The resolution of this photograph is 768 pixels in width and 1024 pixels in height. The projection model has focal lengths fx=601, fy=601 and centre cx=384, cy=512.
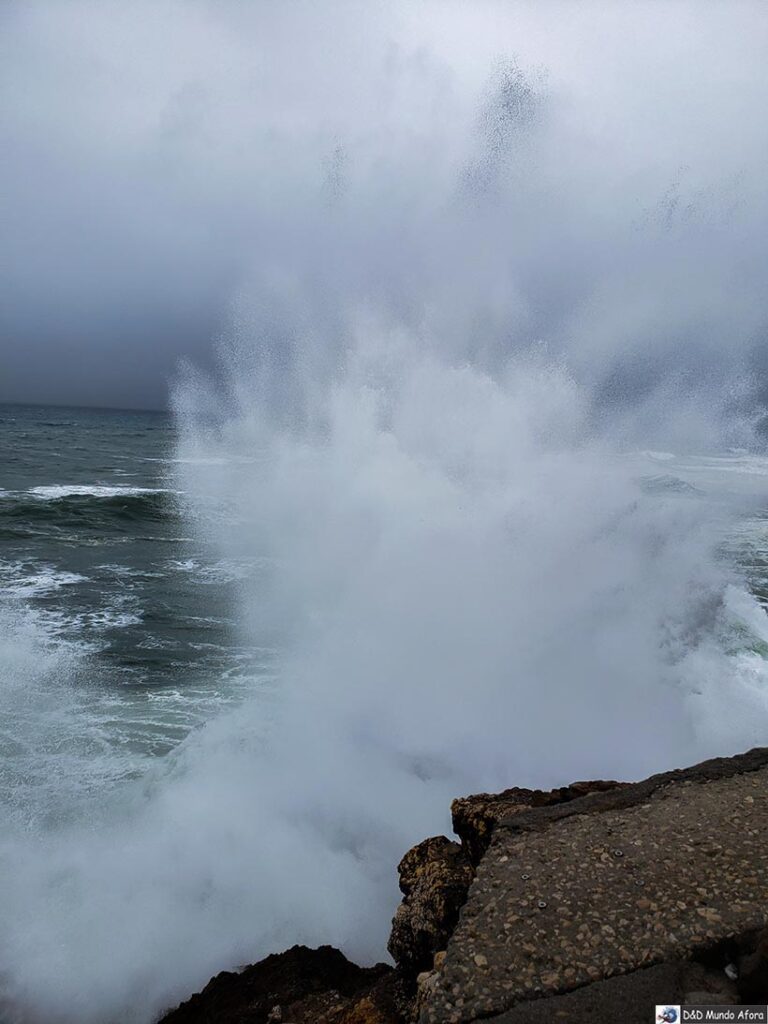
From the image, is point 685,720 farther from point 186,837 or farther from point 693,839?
point 186,837

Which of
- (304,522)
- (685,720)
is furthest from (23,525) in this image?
(685,720)

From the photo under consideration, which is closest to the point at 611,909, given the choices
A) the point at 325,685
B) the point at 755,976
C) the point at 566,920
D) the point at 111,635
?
the point at 566,920

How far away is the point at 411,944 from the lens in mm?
3547

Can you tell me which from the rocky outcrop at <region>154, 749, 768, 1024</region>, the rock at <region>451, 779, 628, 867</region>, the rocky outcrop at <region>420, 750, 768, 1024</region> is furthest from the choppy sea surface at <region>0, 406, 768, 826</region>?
the rocky outcrop at <region>420, 750, 768, 1024</region>

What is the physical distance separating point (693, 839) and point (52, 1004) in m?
4.78

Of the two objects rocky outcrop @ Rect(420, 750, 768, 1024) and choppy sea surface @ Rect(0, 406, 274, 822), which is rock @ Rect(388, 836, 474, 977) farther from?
choppy sea surface @ Rect(0, 406, 274, 822)

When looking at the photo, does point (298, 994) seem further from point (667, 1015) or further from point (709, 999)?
point (709, 999)

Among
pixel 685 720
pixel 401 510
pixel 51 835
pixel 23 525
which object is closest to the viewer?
pixel 51 835

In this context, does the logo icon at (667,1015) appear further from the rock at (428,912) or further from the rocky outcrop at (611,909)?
the rock at (428,912)

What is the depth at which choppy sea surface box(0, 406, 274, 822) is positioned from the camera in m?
7.14

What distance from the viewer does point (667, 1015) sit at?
8.52 feet

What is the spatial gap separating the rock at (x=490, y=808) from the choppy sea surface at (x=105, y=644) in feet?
14.0

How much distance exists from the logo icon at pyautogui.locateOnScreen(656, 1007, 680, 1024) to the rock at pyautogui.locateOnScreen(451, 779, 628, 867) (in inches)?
56.0

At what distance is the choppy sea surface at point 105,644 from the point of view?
23.4 ft
